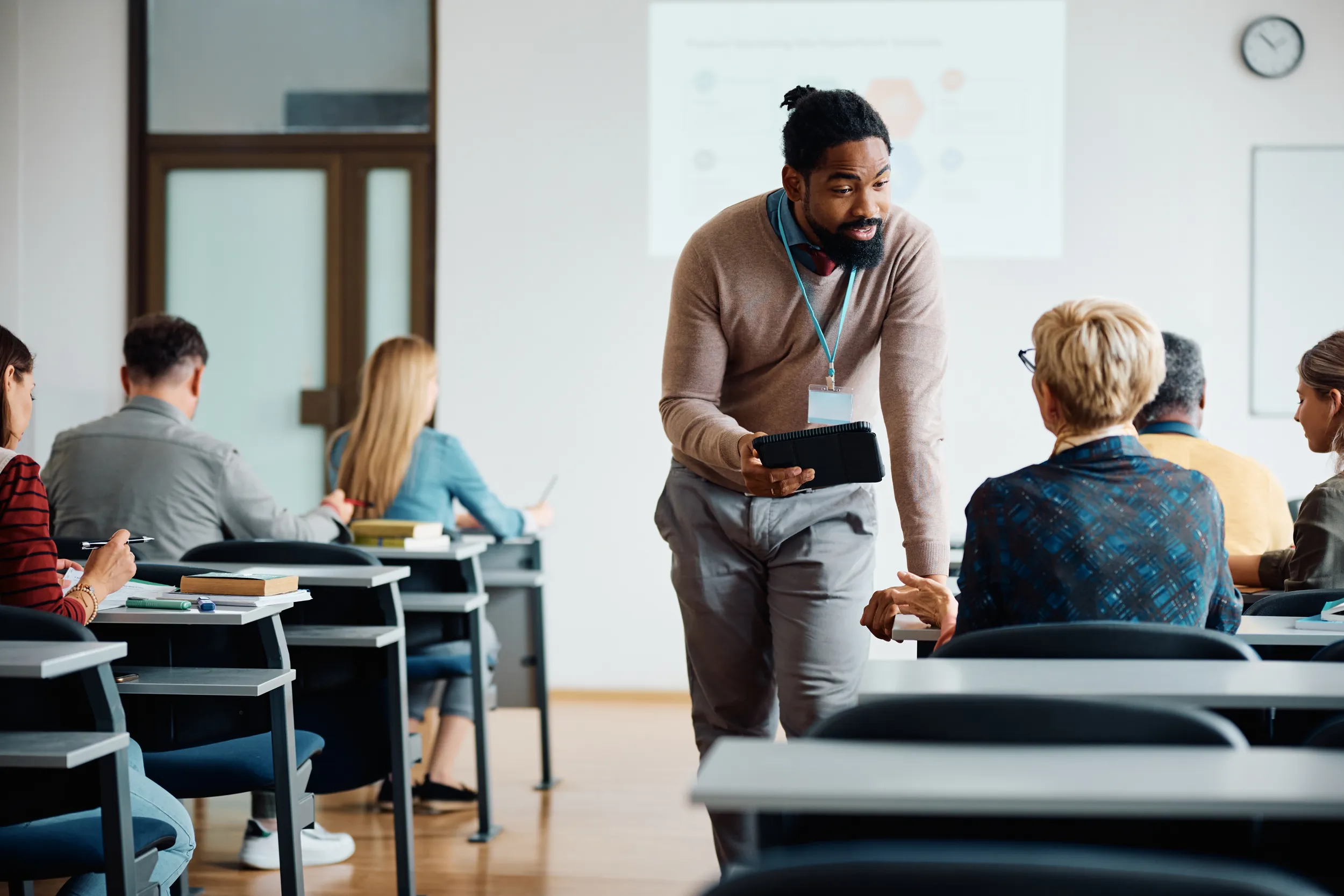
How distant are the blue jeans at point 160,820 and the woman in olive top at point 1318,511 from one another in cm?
210

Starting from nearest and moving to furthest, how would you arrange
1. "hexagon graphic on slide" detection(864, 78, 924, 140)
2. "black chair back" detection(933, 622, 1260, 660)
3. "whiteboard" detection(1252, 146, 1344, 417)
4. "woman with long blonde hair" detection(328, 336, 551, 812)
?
1. "black chair back" detection(933, 622, 1260, 660)
2. "woman with long blonde hair" detection(328, 336, 551, 812)
3. "whiteboard" detection(1252, 146, 1344, 417)
4. "hexagon graphic on slide" detection(864, 78, 924, 140)

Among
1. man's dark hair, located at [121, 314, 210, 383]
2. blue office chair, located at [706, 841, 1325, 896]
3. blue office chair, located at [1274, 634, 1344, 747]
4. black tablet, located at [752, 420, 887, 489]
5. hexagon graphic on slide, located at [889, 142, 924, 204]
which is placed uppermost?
hexagon graphic on slide, located at [889, 142, 924, 204]

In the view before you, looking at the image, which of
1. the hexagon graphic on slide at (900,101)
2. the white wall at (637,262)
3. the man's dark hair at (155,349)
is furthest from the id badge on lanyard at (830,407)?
the hexagon graphic on slide at (900,101)

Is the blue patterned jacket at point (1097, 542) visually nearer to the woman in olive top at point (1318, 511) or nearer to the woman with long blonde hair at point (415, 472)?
the woman in olive top at point (1318, 511)

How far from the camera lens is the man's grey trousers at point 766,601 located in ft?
7.06

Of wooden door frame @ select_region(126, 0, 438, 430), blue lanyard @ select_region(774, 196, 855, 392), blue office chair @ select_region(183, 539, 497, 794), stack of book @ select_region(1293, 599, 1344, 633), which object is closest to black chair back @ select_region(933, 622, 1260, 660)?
stack of book @ select_region(1293, 599, 1344, 633)

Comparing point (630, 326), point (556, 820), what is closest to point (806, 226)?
→ point (556, 820)

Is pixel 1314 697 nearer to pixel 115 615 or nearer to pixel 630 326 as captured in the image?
pixel 115 615

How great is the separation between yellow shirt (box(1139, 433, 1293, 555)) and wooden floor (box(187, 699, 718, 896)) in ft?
4.85

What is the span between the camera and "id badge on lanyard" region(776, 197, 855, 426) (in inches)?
85.9

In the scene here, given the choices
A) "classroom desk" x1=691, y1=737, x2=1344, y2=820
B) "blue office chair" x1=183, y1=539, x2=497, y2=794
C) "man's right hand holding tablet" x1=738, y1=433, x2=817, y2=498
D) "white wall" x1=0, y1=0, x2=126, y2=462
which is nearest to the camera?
"classroom desk" x1=691, y1=737, x2=1344, y2=820

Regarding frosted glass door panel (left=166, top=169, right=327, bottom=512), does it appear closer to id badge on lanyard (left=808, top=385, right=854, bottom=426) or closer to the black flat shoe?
the black flat shoe

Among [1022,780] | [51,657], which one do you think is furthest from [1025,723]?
[51,657]

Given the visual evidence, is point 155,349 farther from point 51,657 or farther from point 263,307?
point 263,307
